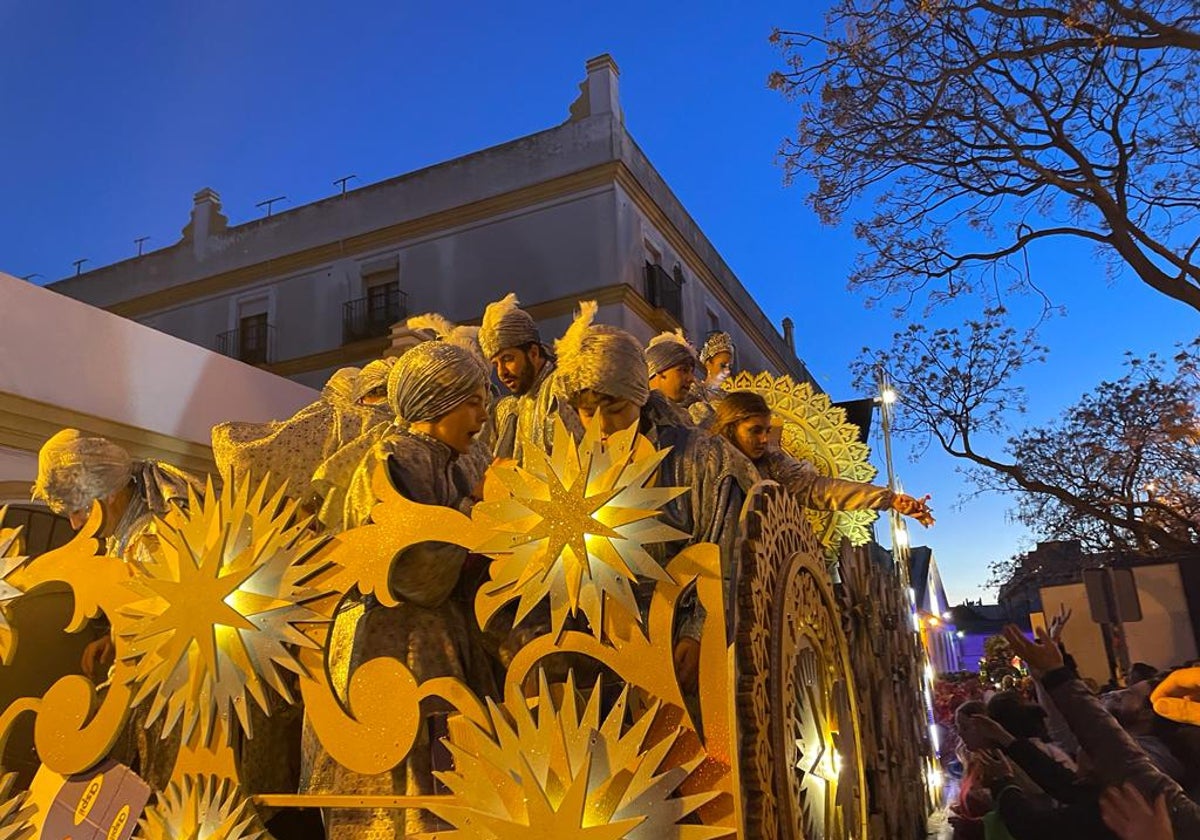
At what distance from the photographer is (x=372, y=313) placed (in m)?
14.5

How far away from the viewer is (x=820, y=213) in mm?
7547

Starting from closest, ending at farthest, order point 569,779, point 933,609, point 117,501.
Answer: point 569,779, point 117,501, point 933,609

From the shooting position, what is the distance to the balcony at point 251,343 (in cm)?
1513

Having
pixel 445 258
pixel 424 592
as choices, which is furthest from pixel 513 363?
pixel 445 258

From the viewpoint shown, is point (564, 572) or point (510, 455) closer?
point (564, 572)

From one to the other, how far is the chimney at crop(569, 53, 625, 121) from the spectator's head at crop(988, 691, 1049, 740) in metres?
11.5

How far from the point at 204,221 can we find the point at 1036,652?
16.3m

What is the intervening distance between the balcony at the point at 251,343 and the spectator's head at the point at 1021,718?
13634 millimetres

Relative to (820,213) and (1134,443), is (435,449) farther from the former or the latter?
(1134,443)

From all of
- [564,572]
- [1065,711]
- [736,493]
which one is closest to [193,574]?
[564,572]

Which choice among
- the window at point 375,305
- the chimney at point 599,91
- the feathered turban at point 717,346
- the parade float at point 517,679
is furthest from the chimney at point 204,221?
the parade float at point 517,679

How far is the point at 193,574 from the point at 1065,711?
2.37 m

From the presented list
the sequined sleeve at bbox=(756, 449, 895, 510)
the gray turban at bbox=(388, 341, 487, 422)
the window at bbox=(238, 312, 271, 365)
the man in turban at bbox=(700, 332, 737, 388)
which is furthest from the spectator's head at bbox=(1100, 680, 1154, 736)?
the window at bbox=(238, 312, 271, 365)

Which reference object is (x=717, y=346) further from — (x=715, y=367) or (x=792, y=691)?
(x=792, y=691)
